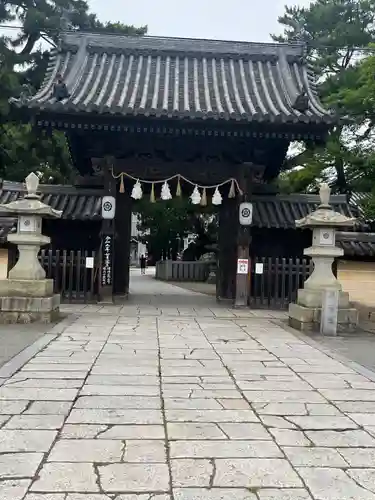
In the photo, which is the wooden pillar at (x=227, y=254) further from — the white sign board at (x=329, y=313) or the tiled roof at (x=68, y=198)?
the white sign board at (x=329, y=313)

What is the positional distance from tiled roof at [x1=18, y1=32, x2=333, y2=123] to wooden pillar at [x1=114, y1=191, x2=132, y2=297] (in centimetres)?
301

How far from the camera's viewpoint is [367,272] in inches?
487

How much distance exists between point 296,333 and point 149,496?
278 inches

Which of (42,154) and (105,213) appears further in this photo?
(42,154)

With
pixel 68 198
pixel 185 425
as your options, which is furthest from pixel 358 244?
pixel 185 425

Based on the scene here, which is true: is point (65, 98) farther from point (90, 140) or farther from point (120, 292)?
point (120, 292)

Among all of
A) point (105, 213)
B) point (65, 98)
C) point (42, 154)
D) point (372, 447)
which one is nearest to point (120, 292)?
point (105, 213)

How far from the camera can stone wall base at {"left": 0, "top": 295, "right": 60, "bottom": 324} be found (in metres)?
9.77

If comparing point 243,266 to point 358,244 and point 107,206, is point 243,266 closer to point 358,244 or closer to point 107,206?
point 358,244

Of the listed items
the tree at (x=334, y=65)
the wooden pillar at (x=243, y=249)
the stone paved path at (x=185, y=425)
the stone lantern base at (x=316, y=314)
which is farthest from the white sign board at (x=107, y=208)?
the tree at (x=334, y=65)

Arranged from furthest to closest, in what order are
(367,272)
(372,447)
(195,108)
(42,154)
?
(42,154) < (195,108) < (367,272) < (372,447)

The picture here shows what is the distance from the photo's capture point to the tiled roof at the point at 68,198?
14141mm

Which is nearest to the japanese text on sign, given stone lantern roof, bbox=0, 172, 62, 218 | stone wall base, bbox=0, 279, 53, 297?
stone lantern roof, bbox=0, 172, 62, 218

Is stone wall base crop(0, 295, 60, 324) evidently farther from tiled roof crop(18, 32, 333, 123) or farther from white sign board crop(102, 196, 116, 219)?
tiled roof crop(18, 32, 333, 123)
